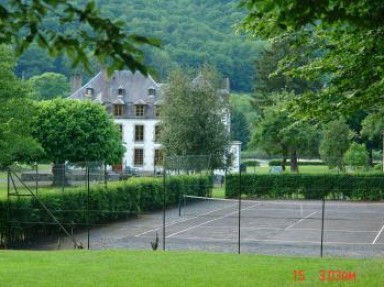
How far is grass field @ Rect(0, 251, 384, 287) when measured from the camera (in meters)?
12.7

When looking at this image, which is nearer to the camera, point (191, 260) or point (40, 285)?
point (40, 285)

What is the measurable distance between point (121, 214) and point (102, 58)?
86.4 feet

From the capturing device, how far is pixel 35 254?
1784cm

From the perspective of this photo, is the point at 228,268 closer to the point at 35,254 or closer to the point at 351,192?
the point at 35,254

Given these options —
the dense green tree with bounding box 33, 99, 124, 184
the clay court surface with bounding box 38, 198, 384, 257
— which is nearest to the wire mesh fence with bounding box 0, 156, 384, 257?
the clay court surface with bounding box 38, 198, 384, 257

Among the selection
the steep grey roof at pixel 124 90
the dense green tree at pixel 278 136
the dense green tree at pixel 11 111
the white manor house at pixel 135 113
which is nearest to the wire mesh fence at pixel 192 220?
the dense green tree at pixel 11 111

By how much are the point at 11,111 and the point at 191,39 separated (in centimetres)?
8828

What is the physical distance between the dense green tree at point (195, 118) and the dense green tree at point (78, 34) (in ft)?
148

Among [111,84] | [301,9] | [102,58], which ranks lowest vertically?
[102,58]

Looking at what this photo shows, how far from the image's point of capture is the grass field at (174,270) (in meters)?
12.7

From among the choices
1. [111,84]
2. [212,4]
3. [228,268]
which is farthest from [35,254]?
[212,4]
